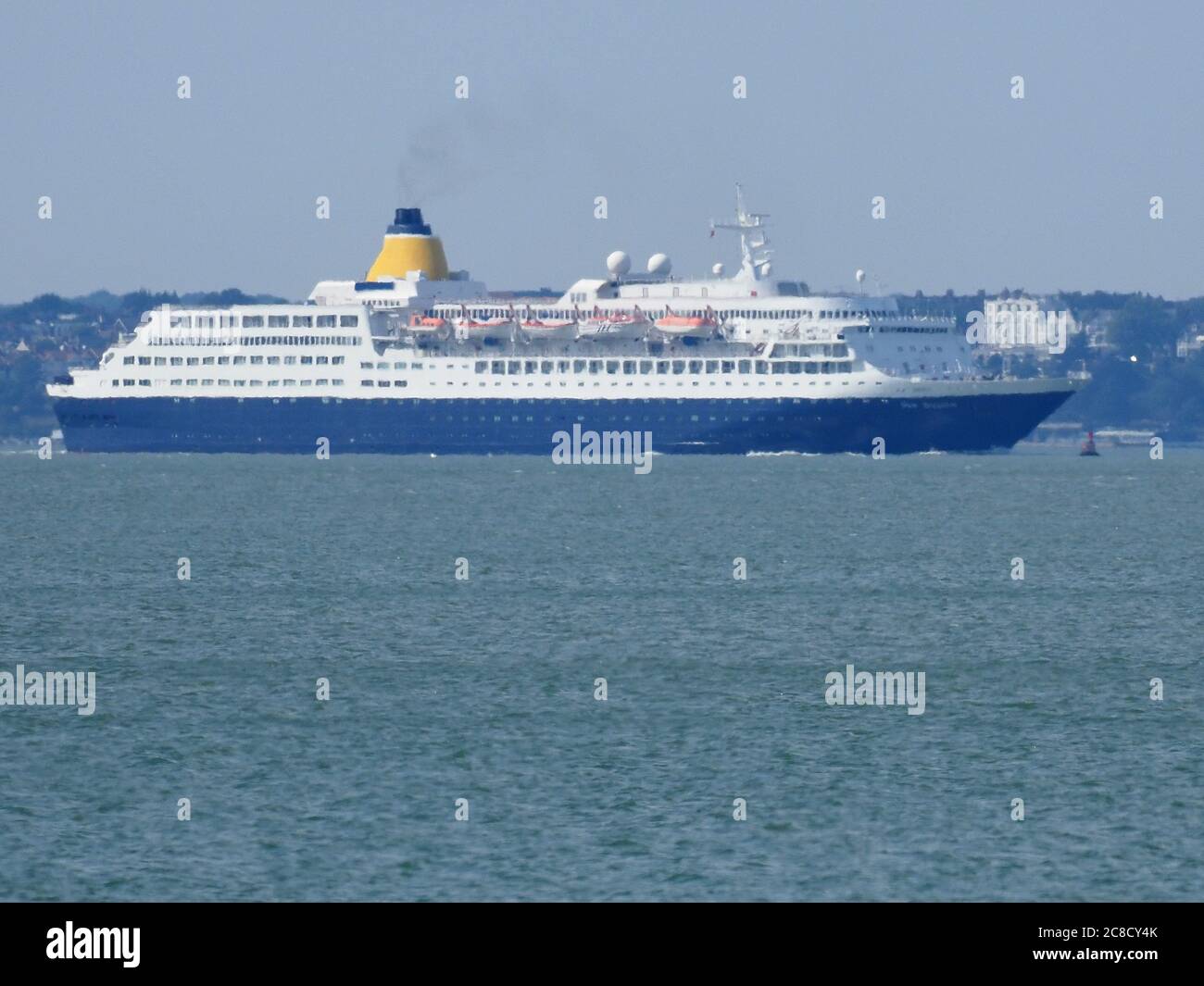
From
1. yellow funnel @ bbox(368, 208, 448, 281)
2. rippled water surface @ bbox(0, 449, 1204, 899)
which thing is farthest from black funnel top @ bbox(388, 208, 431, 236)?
rippled water surface @ bbox(0, 449, 1204, 899)

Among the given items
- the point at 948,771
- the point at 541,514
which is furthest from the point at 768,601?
the point at 541,514

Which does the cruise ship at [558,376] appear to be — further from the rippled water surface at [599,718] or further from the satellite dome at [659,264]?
the rippled water surface at [599,718]

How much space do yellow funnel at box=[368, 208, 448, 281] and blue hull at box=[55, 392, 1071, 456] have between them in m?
15.3

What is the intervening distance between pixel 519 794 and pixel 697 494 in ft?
198

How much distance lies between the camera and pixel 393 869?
70.1 feet

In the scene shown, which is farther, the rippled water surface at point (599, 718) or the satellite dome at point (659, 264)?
the satellite dome at point (659, 264)

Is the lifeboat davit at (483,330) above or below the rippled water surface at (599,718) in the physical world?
above

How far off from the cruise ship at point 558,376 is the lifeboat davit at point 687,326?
3.9 inches

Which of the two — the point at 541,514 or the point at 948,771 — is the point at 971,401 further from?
the point at 948,771

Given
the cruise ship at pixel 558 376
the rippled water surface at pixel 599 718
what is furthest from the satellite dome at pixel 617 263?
the rippled water surface at pixel 599 718

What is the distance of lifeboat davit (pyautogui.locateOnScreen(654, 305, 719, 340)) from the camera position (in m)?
116

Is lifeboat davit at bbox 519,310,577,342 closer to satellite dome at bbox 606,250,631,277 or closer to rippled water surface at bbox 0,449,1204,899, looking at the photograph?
satellite dome at bbox 606,250,631,277

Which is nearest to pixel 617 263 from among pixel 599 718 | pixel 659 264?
pixel 659 264

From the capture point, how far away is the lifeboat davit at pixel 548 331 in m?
120
